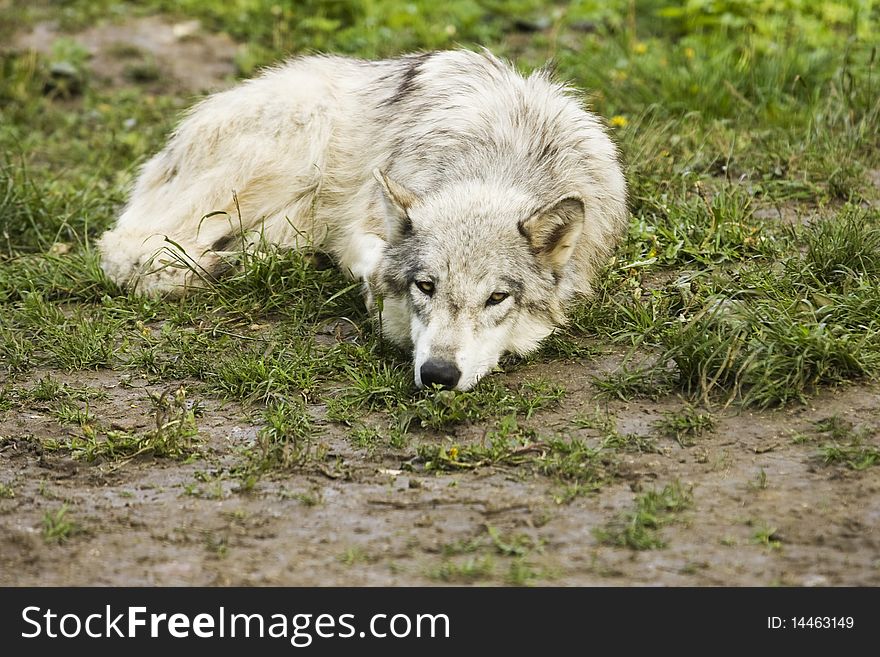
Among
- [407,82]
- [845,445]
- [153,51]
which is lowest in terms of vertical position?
[153,51]

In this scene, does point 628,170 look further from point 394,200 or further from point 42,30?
point 42,30

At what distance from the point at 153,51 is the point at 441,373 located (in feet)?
22.2

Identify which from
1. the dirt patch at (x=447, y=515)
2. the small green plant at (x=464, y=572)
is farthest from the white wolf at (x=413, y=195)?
the small green plant at (x=464, y=572)

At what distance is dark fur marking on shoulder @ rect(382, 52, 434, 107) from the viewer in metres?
6.72

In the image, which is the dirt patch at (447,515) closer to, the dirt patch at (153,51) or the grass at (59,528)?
the grass at (59,528)

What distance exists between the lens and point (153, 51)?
1053 cm

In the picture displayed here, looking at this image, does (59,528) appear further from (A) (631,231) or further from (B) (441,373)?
(A) (631,231)

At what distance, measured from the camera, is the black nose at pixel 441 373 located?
16.7 ft

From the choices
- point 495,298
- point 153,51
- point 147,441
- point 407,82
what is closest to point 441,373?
point 495,298

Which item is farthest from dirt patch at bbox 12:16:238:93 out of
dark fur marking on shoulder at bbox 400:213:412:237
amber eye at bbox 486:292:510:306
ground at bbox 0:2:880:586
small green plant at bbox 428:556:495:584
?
small green plant at bbox 428:556:495:584

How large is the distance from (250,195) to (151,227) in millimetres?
674

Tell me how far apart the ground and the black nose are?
84 mm

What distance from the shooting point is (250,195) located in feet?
22.8
